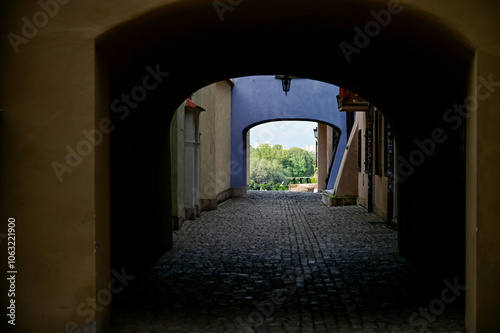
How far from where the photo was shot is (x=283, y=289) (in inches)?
240

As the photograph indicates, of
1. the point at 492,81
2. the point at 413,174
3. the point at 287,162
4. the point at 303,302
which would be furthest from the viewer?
the point at 287,162

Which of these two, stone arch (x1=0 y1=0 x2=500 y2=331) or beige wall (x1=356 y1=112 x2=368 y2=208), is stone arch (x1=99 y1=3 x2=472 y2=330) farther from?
beige wall (x1=356 y1=112 x2=368 y2=208)

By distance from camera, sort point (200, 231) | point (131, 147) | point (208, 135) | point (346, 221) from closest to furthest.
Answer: point (131, 147), point (200, 231), point (346, 221), point (208, 135)

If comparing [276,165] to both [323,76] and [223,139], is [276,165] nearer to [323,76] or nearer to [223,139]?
[223,139]

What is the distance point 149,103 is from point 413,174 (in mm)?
3955

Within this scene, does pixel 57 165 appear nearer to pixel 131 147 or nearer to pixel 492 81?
pixel 131 147

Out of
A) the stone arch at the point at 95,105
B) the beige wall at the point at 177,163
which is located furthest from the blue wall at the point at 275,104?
the stone arch at the point at 95,105

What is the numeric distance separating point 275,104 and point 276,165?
201 ft

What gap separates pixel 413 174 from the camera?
25.5 ft

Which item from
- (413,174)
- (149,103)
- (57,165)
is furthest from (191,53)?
(413,174)

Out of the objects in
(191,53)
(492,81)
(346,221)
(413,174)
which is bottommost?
(346,221)

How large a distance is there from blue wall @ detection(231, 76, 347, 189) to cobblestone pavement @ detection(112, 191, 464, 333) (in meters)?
12.7

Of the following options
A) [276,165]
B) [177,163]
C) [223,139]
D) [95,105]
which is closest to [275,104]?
[223,139]

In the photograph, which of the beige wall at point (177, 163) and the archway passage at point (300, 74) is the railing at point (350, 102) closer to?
the beige wall at point (177, 163)
